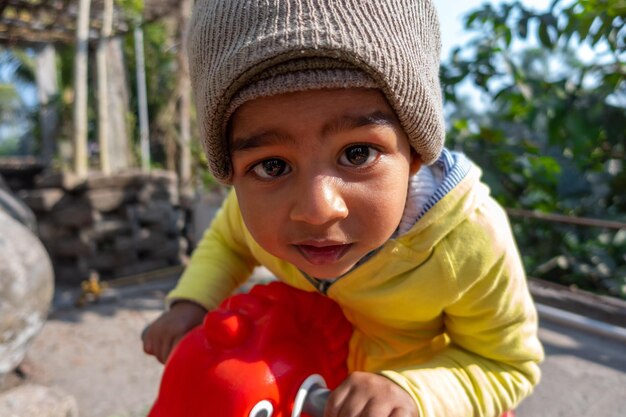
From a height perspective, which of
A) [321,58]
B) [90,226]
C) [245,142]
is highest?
[321,58]

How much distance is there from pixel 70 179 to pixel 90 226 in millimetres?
358

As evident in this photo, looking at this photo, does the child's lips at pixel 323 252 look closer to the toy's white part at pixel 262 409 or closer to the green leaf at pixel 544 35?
the toy's white part at pixel 262 409

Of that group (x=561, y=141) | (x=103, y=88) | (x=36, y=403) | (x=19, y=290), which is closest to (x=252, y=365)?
(x=36, y=403)

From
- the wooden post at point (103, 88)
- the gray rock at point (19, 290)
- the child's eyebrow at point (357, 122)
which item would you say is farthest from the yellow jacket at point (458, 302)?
the wooden post at point (103, 88)

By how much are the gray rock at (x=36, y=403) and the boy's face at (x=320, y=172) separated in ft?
3.68

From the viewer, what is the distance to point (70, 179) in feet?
12.3

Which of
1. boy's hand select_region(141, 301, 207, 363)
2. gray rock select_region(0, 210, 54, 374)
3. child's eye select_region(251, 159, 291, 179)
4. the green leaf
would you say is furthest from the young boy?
the green leaf

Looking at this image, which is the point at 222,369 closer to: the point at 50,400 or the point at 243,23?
the point at 243,23

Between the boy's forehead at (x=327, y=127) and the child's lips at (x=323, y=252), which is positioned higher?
the boy's forehead at (x=327, y=127)

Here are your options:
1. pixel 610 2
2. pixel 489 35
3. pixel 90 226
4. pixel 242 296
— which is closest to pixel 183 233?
pixel 90 226

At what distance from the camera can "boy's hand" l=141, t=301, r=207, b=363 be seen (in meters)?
1.15

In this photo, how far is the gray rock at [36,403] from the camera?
1.54 m

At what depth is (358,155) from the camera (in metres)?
0.80

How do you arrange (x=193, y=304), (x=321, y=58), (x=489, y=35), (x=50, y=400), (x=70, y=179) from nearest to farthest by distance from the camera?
(x=321, y=58) → (x=193, y=304) → (x=50, y=400) → (x=489, y=35) → (x=70, y=179)
